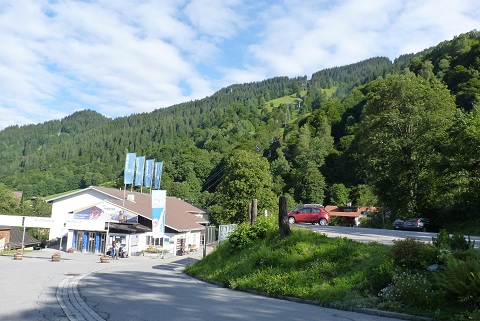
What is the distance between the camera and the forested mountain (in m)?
31.8

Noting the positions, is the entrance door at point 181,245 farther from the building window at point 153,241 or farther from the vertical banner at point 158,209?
the vertical banner at point 158,209

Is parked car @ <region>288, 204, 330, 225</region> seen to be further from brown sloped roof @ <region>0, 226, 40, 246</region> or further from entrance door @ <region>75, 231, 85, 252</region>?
brown sloped roof @ <region>0, 226, 40, 246</region>

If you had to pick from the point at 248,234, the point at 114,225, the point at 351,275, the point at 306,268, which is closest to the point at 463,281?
the point at 351,275

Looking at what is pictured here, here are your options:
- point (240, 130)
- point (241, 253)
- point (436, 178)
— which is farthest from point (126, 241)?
point (240, 130)

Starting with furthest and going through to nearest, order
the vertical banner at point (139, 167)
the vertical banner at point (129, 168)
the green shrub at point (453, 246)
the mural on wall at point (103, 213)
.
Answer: the vertical banner at point (139, 167), the vertical banner at point (129, 168), the mural on wall at point (103, 213), the green shrub at point (453, 246)

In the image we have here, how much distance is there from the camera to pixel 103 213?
40.1m

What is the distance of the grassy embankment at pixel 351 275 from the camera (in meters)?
8.98

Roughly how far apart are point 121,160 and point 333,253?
513ft

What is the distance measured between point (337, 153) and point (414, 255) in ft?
257

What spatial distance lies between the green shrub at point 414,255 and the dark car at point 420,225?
1844 cm

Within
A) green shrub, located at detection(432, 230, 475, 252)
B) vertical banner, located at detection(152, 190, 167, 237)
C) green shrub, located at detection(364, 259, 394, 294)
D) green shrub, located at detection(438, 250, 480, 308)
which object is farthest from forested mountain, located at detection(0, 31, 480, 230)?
green shrub, located at detection(438, 250, 480, 308)

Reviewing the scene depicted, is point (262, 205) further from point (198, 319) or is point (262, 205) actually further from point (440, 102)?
point (198, 319)

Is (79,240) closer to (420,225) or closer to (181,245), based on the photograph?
(181,245)

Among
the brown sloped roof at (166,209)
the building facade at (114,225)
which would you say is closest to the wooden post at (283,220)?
the building facade at (114,225)
